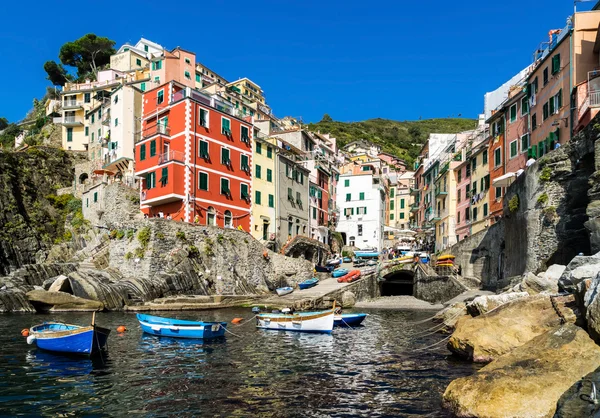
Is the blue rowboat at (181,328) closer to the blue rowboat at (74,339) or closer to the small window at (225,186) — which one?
the blue rowboat at (74,339)

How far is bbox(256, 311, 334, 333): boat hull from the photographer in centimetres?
3105

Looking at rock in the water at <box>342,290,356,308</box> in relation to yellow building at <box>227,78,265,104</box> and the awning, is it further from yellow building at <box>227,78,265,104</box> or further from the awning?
yellow building at <box>227,78,265,104</box>

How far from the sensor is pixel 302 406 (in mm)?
14547

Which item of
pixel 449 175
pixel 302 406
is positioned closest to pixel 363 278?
pixel 449 175

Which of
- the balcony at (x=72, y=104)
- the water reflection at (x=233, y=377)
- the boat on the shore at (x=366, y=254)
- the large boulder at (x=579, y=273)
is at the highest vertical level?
the balcony at (x=72, y=104)

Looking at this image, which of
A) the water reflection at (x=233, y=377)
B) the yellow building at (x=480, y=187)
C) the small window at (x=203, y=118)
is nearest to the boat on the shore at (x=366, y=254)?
the yellow building at (x=480, y=187)

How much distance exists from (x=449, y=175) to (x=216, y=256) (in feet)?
115

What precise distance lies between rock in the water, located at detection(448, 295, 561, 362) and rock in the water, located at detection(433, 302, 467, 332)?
937 cm

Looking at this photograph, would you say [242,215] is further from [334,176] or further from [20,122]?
[20,122]

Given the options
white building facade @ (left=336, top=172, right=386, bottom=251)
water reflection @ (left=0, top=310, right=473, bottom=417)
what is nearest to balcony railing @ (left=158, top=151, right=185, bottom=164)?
water reflection @ (left=0, top=310, right=473, bottom=417)

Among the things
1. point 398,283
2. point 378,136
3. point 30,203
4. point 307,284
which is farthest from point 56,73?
point 378,136

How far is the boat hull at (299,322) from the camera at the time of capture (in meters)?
31.0

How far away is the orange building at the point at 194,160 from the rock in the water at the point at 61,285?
40.6ft

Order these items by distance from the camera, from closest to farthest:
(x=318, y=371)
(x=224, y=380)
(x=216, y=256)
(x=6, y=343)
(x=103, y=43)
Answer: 1. (x=224, y=380)
2. (x=318, y=371)
3. (x=6, y=343)
4. (x=216, y=256)
5. (x=103, y=43)
